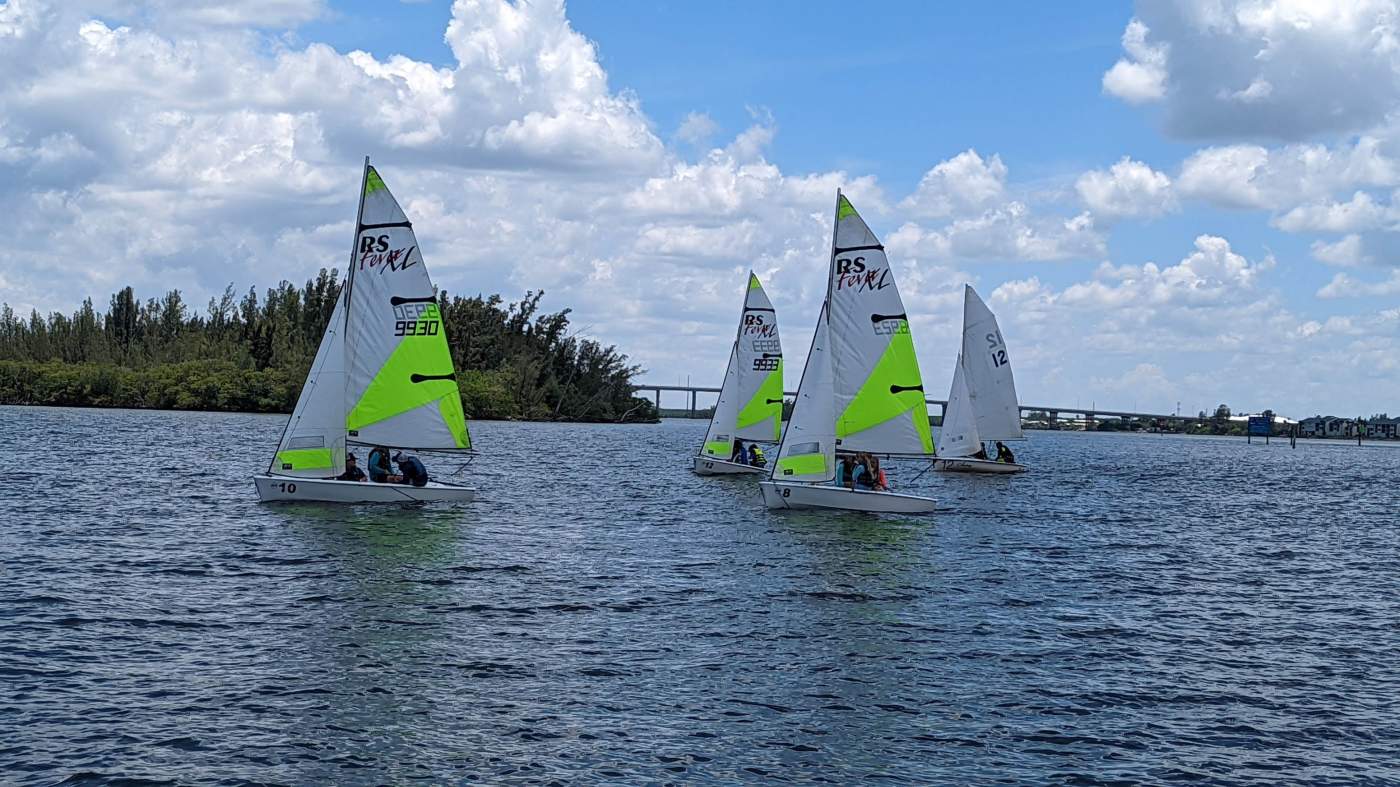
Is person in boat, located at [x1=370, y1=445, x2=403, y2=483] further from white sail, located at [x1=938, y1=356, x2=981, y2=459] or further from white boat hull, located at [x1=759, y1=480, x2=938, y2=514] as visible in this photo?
white sail, located at [x1=938, y1=356, x2=981, y2=459]

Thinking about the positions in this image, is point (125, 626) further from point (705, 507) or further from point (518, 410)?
point (518, 410)

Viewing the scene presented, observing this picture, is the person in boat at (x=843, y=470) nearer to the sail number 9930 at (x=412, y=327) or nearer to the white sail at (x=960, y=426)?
the sail number 9930 at (x=412, y=327)

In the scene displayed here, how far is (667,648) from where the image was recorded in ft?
72.6

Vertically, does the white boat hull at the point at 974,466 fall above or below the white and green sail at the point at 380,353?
below

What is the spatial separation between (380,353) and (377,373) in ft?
2.02

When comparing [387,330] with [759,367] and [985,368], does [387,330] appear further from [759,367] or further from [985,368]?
[985,368]

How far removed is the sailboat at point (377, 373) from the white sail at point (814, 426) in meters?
9.97

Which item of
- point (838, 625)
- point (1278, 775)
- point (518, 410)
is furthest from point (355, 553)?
point (518, 410)

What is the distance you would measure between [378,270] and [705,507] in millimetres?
14022

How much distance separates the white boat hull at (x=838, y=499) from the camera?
4128 centimetres

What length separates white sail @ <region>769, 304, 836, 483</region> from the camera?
4203 centimetres

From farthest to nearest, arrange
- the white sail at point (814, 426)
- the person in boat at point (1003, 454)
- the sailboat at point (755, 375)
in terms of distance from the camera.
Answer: the person in boat at point (1003, 454)
the sailboat at point (755, 375)
the white sail at point (814, 426)

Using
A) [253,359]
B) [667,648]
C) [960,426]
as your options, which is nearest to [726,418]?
[960,426]

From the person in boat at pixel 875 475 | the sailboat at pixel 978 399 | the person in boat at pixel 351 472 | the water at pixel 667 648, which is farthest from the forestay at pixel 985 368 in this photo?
the person in boat at pixel 351 472
